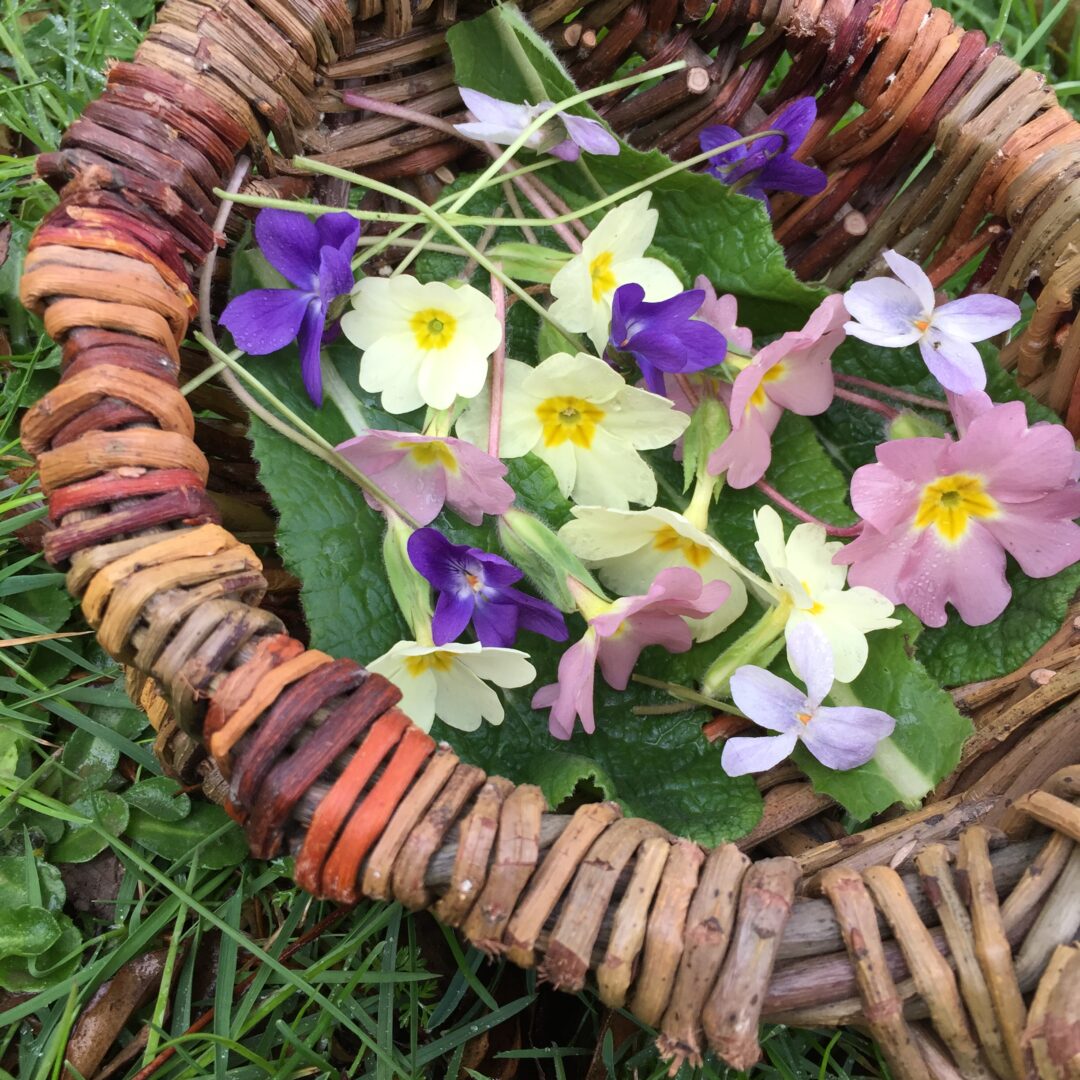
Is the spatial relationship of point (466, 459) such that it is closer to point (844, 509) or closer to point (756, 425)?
point (756, 425)

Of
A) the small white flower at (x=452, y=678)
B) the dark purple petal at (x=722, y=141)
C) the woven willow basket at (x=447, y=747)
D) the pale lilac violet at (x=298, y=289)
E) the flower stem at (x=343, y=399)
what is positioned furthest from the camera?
the dark purple petal at (x=722, y=141)

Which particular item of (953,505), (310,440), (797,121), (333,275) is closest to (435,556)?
(310,440)

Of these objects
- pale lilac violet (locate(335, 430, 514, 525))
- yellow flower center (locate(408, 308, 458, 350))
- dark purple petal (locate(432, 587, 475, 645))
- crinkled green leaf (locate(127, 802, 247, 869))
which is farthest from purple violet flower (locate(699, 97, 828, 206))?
crinkled green leaf (locate(127, 802, 247, 869))

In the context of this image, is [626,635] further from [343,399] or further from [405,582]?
[343,399]

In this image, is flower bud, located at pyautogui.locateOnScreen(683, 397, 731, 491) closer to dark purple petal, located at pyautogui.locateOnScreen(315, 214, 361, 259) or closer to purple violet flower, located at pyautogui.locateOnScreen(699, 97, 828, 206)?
purple violet flower, located at pyautogui.locateOnScreen(699, 97, 828, 206)

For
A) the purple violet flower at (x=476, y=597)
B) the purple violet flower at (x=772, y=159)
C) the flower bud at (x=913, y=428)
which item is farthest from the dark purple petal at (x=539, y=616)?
the purple violet flower at (x=772, y=159)

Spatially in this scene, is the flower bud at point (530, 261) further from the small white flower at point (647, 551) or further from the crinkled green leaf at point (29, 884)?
the crinkled green leaf at point (29, 884)
